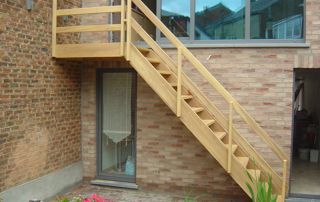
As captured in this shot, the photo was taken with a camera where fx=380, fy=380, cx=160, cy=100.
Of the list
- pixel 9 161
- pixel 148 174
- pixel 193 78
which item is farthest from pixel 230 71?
pixel 9 161

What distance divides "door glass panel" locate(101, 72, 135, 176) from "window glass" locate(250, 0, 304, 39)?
2466mm

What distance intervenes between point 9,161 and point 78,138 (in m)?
1.88

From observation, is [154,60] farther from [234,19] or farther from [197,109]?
[234,19]

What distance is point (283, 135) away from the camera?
625cm

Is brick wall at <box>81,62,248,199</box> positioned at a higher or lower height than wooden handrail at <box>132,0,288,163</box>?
lower

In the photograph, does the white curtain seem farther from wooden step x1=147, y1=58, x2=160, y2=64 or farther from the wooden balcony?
the wooden balcony

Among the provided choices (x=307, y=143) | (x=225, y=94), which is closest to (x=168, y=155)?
(x=225, y=94)

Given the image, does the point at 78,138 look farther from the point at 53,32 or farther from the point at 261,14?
the point at 261,14

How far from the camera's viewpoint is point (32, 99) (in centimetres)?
598

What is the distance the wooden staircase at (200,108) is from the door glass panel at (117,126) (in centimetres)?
113

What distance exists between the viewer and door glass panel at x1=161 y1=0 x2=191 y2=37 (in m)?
6.78

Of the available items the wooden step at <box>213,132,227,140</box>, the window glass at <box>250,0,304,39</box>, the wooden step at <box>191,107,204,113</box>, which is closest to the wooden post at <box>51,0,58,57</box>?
the wooden step at <box>191,107,204,113</box>

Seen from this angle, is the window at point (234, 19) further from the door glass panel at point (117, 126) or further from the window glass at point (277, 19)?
the door glass panel at point (117, 126)

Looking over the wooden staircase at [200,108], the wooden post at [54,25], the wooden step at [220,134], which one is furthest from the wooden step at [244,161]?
the wooden post at [54,25]
